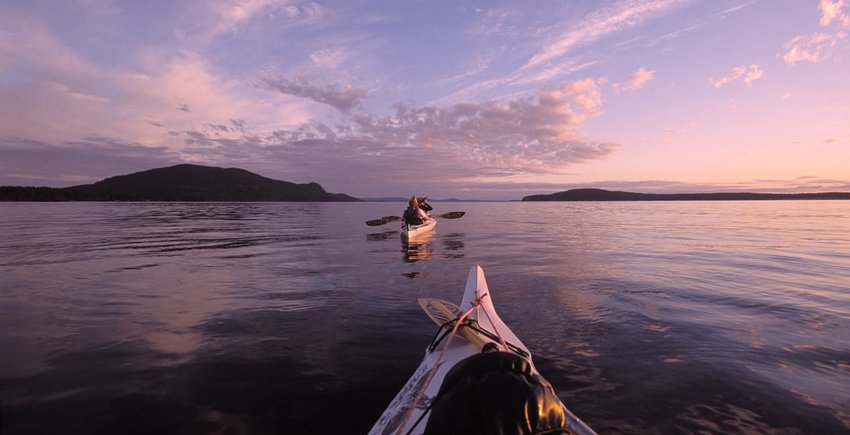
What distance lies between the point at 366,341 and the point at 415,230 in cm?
1958

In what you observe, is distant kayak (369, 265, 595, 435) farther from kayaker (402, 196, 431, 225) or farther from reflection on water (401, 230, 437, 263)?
kayaker (402, 196, 431, 225)

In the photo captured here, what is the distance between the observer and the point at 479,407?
2.81 metres

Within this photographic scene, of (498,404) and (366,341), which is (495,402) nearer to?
(498,404)

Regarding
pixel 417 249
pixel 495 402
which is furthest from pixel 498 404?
pixel 417 249

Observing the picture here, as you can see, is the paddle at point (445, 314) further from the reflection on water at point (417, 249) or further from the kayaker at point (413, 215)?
the kayaker at point (413, 215)

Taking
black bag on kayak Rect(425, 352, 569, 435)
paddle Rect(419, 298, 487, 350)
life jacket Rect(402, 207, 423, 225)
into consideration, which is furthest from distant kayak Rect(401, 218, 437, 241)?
black bag on kayak Rect(425, 352, 569, 435)

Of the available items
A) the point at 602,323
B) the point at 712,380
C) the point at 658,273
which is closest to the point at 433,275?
the point at 602,323

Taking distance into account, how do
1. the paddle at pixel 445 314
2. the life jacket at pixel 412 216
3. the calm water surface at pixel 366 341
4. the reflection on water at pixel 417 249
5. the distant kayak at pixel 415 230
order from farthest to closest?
the life jacket at pixel 412 216
the distant kayak at pixel 415 230
the reflection on water at pixel 417 249
the paddle at pixel 445 314
the calm water surface at pixel 366 341

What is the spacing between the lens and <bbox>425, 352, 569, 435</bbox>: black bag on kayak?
2.75m

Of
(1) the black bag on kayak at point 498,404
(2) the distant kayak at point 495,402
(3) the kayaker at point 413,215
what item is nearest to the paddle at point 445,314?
(2) the distant kayak at point 495,402

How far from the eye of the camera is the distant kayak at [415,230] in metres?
25.9

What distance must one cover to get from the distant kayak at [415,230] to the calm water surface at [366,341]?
9.41m

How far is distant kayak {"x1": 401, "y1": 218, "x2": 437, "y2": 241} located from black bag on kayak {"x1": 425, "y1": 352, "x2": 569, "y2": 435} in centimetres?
2268

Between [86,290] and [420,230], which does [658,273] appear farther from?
[86,290]
